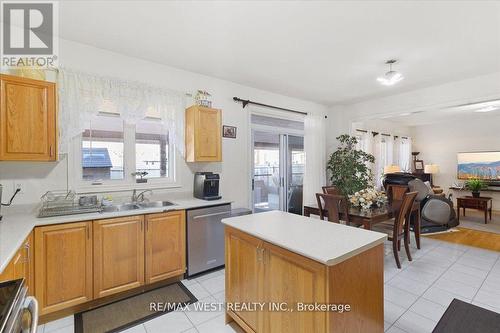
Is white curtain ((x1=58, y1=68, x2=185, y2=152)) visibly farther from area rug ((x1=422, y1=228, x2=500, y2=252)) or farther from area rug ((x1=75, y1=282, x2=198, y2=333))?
area rug ((x1=422, y1=228, x2=500, y2=252))

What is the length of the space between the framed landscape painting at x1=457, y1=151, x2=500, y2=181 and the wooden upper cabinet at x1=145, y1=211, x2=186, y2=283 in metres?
8.02

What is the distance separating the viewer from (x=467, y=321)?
1.11m

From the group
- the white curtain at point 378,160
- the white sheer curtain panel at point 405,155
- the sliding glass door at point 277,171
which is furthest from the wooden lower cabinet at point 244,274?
the white sheer curtain panel at point 405,155

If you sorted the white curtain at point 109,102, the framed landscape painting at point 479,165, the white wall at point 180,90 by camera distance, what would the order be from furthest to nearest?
the framed landscape painting at point 479,165 → the white curtain at point 109,102 → the white wall at point 180,90

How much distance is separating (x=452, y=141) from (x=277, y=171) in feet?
20.2

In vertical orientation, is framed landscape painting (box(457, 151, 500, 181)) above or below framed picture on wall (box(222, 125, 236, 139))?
below

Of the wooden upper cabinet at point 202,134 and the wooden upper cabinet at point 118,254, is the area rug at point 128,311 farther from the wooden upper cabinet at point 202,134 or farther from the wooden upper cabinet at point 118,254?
the wooden upper cabinet at point 202,134

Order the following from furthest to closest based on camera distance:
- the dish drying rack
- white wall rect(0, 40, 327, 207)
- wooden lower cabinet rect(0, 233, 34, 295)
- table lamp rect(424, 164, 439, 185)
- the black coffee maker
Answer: table lamp rect(424, 164, 439, 185) < the black coffee maker < white wall rect(0, 40, 327, 207) < the dish drying rack < wooden lower cabinet rect(0, 233, 34, 295)

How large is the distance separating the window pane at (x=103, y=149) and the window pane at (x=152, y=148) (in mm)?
210

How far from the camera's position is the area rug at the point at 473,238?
397 centimetres

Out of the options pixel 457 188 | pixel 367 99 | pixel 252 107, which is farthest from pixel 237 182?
pixel 457 188

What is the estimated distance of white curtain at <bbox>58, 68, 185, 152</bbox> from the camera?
8.17ft

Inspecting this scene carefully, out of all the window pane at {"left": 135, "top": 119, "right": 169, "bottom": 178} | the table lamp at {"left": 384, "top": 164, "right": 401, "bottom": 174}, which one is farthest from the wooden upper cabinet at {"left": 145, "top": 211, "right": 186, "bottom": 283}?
the table lamp at {"left": 384, "top": 164, "right": 401, "bottom": 174}

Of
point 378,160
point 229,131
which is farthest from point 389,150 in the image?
point 229,131
